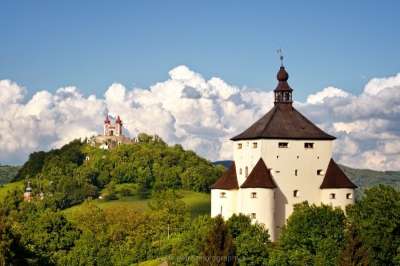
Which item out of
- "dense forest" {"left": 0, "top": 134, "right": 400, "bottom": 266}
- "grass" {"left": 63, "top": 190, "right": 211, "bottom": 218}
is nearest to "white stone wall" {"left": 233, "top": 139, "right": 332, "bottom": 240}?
"dense forest" {"left": 0, "top": 134, "right": 400, "bottom": 266}

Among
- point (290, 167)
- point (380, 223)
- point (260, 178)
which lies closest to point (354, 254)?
point (380, 223)

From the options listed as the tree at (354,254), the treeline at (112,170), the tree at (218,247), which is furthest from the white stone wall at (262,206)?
the treeline at (112,170)

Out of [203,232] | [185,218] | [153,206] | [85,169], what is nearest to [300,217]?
[203,232]

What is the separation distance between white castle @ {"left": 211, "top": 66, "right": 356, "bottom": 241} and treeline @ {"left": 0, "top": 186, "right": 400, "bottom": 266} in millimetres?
1822

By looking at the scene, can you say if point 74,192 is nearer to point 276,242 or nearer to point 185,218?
point 185,218

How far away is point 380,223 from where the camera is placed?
69875mm

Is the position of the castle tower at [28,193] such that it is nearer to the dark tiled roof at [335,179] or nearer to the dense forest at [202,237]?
the dense forest at [202,237]

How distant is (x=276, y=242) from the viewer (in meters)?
75.9

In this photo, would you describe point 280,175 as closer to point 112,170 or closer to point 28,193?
point 28,193

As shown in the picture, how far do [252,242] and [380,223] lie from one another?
392 inches

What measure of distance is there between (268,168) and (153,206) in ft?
135

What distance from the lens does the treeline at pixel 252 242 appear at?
65.2 metres

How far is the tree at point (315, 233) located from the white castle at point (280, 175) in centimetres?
413

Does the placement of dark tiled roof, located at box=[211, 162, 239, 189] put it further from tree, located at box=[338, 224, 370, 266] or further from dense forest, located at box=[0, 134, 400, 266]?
tree, located at box=[338, 224, 370, 266]
